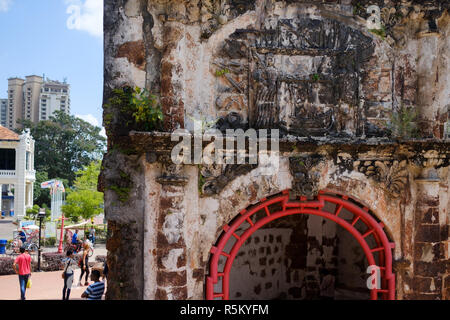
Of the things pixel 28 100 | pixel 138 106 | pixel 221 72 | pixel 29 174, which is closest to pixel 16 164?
pixel 29 174

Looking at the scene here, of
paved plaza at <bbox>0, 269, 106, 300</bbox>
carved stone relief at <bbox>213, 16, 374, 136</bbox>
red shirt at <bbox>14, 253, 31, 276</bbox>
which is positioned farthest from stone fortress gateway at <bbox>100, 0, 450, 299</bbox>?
paved plaza at <bbox>0, 269, 106, 300</bbox>

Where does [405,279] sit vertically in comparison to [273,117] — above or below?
below

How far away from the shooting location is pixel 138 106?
605cm

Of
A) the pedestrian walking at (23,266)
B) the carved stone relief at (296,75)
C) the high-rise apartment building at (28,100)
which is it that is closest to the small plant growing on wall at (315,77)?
the carved stone relief at (296,75)

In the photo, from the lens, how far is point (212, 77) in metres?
6.51

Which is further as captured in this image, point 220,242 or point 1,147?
point 1,147

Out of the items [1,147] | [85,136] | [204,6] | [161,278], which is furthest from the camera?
[85,136]

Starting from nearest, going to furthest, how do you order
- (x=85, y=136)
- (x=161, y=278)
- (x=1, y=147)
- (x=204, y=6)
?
(x=161, y=278) < (x=204, y=6) < (x=1, y=147) < (x=85, y=136)

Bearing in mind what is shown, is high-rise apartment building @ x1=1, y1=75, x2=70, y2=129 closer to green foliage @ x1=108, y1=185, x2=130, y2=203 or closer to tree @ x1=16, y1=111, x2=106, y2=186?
tree @ x1=16, y1=111, x2=106, y2=186

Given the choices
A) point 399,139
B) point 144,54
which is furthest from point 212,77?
point 399,139

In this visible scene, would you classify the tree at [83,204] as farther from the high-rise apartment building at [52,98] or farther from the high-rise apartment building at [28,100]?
the high-rise apartment building at [28,100]

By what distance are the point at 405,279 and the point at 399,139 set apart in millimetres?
2124

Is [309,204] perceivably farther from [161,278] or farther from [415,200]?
[161,278]

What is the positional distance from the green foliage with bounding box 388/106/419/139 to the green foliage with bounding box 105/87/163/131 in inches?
139
